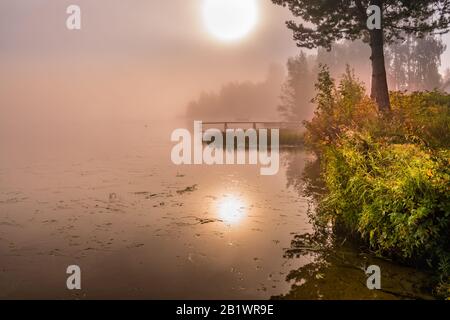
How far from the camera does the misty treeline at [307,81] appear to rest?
69.1m

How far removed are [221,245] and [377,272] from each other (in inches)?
140

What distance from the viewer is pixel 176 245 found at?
929 centimetres

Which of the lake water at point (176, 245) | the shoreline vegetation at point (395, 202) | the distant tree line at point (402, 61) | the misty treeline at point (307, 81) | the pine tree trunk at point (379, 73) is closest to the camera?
the shoreline vegetation at point (395, 202)

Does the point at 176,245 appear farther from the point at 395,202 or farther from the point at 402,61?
the point at 402,61

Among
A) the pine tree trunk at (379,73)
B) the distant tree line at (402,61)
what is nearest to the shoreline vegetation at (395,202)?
the pine tree trunk at (379,73)

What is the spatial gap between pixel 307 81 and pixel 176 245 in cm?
6373

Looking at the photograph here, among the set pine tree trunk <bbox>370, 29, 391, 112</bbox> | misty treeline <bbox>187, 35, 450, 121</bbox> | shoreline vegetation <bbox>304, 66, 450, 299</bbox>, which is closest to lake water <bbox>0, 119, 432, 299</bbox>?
shoreline vegetation <bbox>304, 66, 450, 299</bbox>

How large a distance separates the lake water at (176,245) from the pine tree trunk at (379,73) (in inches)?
322

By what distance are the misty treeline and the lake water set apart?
55.0 meters

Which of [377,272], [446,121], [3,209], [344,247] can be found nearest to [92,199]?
[3,209]

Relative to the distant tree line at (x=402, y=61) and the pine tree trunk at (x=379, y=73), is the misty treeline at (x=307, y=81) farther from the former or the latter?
the pine tree trunk at (x=379, y=73)

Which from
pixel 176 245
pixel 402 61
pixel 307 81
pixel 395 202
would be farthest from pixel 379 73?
pixel 402 61

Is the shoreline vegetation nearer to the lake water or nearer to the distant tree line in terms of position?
the lake water

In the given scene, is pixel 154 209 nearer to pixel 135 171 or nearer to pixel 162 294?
pixel 162 294
